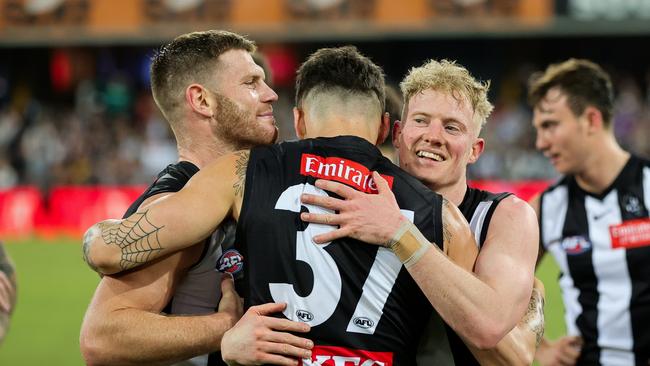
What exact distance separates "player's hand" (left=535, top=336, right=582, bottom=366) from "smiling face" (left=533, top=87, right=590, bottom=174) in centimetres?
105

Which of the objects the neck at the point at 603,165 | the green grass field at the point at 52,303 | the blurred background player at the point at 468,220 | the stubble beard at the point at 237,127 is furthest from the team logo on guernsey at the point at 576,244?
the green grass field at the point at 52,303

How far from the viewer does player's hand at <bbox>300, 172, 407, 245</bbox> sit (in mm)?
3695

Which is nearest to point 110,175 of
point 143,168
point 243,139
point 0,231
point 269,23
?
point 143,168

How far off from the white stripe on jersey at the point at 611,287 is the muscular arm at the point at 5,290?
3.38 m

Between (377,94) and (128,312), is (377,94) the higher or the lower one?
the higher one

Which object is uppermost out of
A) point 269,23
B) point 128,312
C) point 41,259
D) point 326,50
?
point 269,23

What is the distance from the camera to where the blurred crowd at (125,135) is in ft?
66.4

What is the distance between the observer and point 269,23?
21438 mm

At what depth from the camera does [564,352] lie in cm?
592

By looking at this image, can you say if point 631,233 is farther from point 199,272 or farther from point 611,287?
point 199,272

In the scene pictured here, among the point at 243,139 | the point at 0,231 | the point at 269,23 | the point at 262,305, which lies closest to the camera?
the point at 262,305

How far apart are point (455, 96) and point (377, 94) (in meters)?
0.45

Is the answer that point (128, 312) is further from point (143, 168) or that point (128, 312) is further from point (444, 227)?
point (143, 168)

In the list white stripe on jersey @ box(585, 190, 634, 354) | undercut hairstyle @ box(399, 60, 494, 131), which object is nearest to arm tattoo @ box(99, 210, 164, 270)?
undercut hairstyle @ box(399, 60, 494, 131)
